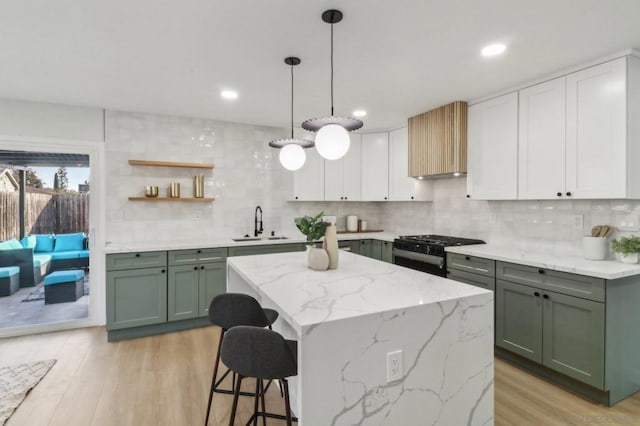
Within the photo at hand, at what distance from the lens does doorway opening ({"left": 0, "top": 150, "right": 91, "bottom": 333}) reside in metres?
3.64

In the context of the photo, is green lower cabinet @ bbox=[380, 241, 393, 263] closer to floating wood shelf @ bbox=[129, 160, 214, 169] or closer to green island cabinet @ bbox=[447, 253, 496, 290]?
green island cabinet @ bbox=[447, 253, 496, 290]

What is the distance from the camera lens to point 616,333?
7.69 ft

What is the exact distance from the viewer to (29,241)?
147 inches

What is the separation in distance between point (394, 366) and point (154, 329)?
3.08 metres

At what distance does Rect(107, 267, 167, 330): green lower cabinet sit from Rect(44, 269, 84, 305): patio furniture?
782 millimetres

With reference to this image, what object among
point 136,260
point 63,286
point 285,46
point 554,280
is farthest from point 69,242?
point 554,280

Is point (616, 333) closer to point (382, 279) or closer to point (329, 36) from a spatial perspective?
point (382, 279)

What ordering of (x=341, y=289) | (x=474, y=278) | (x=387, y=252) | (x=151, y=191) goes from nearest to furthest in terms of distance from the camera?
(x=341, y=289)
(x=474, y=278)
(x=151, y=191)
(x=387, y=252)

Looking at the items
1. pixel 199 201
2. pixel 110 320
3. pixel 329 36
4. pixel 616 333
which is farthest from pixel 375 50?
pixel 110 320

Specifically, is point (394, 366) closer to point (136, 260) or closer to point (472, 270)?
point (472, 270)

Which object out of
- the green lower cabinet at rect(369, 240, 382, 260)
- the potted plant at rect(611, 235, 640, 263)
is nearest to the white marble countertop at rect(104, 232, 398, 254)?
the green lower cabinet at rect(369, 240, 382, 260)

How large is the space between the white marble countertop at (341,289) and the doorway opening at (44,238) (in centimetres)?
253

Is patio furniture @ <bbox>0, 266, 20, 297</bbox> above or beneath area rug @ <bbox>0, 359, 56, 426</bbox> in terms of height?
above

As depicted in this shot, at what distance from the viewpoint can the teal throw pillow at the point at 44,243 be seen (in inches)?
149
